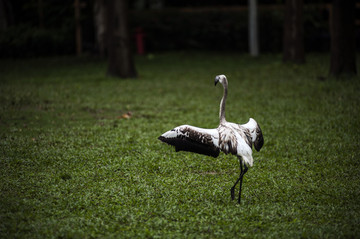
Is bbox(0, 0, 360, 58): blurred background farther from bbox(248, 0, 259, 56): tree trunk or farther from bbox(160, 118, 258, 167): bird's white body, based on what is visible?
bbox(160, 118, 258, 167): bird's white body

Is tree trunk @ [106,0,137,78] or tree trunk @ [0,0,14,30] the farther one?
tree trunk @ [0,0,14,30]

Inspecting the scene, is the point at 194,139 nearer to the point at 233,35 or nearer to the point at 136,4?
the point at 233,35

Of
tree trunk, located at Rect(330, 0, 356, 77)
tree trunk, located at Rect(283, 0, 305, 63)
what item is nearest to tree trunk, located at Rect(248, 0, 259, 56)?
tree trunk, located at Rect(283, 0, 305, 63)

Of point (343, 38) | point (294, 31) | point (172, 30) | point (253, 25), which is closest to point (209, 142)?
point (343, 38)

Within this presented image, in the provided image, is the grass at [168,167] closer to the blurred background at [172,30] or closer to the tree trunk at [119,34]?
the tree trunk at [119,34]

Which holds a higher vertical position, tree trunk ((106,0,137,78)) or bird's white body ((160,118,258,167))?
tree trunk ((106,0,137,78))

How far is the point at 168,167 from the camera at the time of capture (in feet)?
20.2

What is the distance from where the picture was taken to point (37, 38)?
22.1 meters

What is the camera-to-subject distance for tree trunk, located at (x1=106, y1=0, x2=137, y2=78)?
1460cm

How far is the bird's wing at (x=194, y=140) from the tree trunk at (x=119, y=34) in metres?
10.6

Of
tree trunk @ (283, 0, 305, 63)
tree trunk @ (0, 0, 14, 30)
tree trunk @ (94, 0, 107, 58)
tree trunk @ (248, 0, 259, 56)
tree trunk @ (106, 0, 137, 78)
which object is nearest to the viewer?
tree trunk @ (106, 0, 137, 78)

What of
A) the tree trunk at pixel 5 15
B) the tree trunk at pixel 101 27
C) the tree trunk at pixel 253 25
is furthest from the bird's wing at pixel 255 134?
the tree trunk at pixel 5 15

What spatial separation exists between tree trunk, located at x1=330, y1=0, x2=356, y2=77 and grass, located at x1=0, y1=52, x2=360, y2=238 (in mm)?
1001

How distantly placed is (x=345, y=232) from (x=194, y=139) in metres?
1.60
